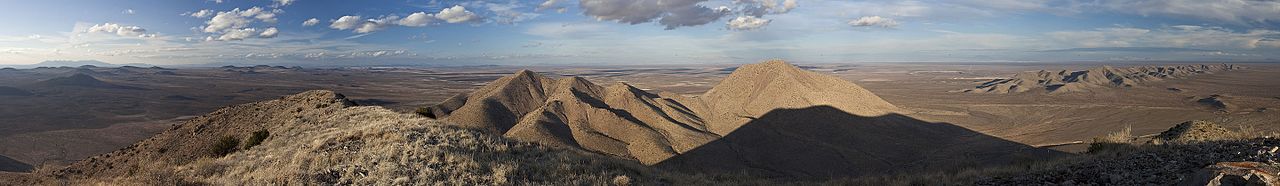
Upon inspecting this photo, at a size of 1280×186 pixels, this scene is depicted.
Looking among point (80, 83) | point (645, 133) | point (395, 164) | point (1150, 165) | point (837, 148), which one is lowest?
point (80, 83)

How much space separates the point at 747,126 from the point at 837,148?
A: 7976 mm

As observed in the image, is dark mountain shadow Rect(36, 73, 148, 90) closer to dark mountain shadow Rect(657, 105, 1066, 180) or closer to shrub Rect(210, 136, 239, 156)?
shrub Rect(210, 136, 239, 156)

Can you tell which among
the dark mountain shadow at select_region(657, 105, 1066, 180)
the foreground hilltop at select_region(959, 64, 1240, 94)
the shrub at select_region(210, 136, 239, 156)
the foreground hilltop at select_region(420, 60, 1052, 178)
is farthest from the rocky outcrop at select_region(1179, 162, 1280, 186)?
the foreground hilltop at select_region(959, 64, 1240, 94)

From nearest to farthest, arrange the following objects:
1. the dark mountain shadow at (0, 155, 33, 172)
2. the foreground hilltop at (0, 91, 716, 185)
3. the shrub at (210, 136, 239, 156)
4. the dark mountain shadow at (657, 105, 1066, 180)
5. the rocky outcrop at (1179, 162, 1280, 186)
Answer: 1. the rocky outcrop at (1179, 162, 1280, 186)
2. the foreground hilltop at (0, 91, 716, 185)
3. the shrub at (210, 136, 239, 156)
4. the dark mountain shadow at (657, 105, 1066, 180)
5. the dark mountain shadow at (0, 155, 33, 172)

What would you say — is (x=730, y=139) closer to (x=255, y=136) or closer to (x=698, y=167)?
(x=698, y=167)

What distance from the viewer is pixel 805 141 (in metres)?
43.6

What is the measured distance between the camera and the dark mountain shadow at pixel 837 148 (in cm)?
3516

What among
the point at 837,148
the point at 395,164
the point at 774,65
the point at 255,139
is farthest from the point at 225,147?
the point at 774,65

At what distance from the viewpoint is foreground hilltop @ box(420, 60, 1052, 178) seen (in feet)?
123

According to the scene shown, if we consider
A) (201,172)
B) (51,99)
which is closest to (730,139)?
(201,172)

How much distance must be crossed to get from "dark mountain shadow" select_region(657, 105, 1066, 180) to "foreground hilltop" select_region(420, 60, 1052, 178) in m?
0.10

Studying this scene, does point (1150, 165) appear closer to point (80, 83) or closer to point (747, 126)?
point (747, 126)

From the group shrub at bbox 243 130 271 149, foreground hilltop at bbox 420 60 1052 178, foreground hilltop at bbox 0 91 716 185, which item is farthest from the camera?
foreground hilltop at bbox 420 60 1052 178

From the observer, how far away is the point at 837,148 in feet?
138
